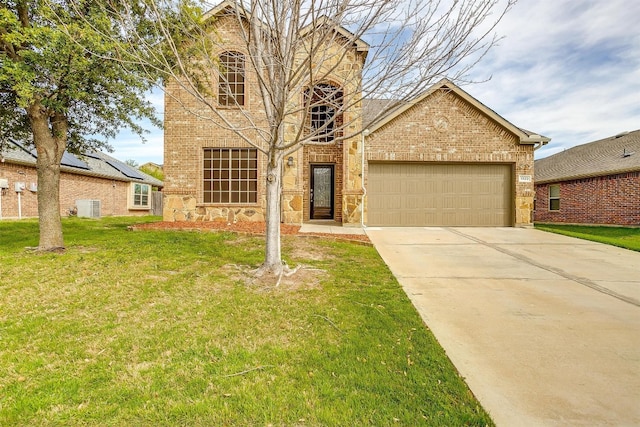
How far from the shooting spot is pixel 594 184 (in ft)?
51.0

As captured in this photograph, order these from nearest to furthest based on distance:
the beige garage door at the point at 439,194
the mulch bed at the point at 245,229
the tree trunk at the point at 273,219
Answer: the tree trunk at the point at 273,219
the mulch bed at the point at 245,229
the beige garage door at the point at 439,194

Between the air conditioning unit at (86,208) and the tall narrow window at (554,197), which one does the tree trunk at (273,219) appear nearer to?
the air conditioning unit at (86,208)

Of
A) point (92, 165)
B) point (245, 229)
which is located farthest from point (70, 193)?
point (245, 229)

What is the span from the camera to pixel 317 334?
312 centimetres

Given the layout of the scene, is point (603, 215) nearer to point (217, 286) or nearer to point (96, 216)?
point (217, 286)

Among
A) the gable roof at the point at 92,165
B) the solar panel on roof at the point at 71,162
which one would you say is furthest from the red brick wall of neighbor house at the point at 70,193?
the solar panel on roof at the point at 71,162

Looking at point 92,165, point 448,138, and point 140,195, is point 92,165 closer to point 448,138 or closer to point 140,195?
point 140,195

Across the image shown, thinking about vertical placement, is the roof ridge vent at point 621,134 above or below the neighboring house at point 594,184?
above

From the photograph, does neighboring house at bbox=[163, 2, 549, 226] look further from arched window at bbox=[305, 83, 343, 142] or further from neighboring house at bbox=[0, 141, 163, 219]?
neighboring house at bbox=[0, 141, 163, 219]

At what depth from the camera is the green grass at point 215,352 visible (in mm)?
2027

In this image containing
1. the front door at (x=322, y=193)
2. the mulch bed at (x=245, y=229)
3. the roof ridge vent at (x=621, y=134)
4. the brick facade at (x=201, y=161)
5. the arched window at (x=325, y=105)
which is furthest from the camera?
the roof ridge vent at (x=621, y=134)

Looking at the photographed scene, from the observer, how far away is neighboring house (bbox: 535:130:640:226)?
46.7 ft

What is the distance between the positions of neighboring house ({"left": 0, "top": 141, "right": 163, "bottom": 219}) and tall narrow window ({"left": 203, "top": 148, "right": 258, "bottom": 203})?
11.9 ft

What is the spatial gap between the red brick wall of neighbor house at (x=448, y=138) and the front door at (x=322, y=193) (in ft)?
8.72
